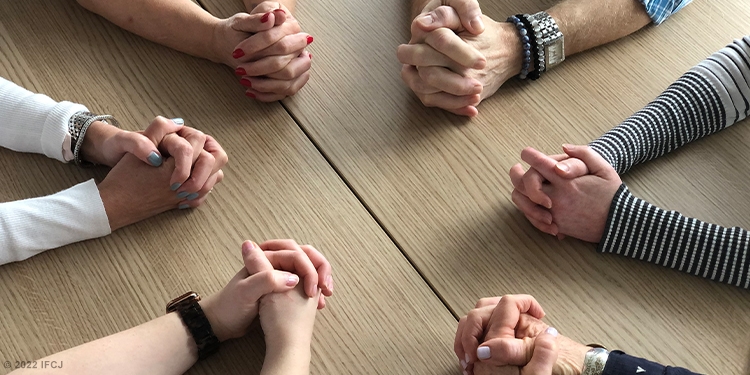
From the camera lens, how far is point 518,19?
3.82 feet

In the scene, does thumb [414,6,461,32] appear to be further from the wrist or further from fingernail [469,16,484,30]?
the wrist

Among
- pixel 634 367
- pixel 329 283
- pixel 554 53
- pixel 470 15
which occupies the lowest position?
pixel 634 367

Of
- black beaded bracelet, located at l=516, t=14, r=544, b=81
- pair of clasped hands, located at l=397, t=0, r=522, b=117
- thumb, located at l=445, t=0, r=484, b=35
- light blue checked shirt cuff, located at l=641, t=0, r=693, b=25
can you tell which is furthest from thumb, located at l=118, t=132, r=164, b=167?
light blue checked shirt cuff, located at l=641, t=0, r=693, b=25

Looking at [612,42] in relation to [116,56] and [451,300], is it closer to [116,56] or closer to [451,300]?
[451,300]

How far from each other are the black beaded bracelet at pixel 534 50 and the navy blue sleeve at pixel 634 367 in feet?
1.70

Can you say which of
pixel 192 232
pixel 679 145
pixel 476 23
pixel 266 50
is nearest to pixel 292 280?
pixel 192 232

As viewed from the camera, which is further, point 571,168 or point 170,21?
point 170,21

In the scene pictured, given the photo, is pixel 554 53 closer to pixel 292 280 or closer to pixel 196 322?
pixel 292 280

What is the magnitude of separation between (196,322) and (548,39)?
0.72 m

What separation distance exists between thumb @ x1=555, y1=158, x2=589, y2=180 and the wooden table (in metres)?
0.10

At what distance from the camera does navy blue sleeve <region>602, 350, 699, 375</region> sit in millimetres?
816

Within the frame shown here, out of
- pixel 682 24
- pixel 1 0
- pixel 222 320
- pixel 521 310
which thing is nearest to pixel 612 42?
pixel 682 24

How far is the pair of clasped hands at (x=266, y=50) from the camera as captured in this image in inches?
42.8

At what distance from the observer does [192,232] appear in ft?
3.22
